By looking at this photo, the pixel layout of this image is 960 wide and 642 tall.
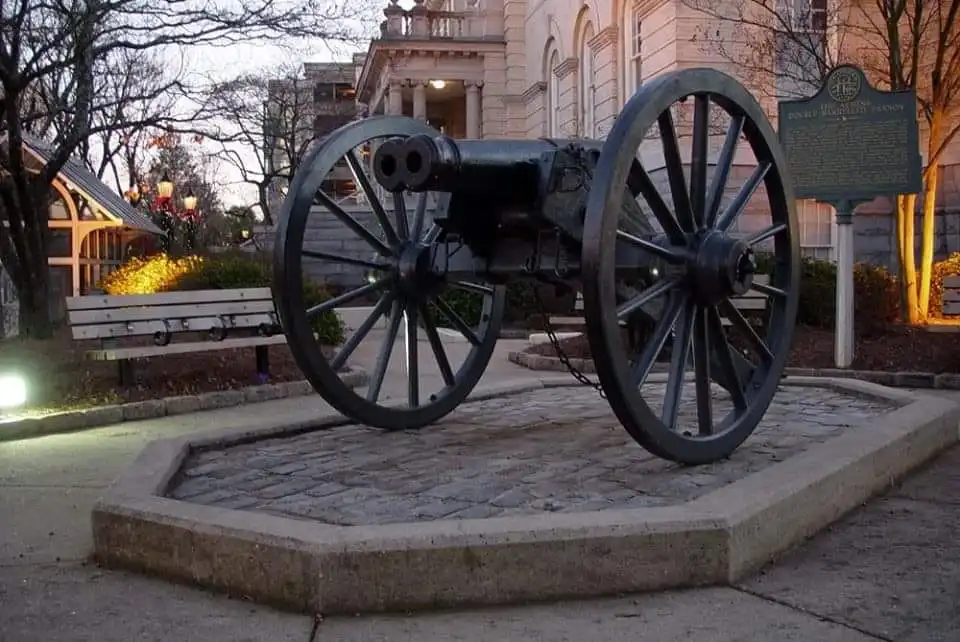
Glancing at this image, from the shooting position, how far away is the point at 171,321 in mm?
10094

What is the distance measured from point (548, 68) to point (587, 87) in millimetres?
4483

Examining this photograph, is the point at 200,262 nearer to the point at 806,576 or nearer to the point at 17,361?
the point at 17,361

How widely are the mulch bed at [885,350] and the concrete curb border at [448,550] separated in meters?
7.38

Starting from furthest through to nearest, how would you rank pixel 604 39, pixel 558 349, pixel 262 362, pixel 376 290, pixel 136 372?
1. pixel 604 39
2. pixel 262 362
3. pixel 136 372
4. pixel 376 290
5. pixel 558 349

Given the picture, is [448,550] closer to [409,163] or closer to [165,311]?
[409,163]

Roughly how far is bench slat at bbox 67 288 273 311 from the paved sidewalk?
4.63 meters

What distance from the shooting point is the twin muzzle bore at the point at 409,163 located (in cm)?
494

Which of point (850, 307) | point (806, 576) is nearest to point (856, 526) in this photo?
point (806, 576)

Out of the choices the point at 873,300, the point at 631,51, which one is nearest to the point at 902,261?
the point at 873,300

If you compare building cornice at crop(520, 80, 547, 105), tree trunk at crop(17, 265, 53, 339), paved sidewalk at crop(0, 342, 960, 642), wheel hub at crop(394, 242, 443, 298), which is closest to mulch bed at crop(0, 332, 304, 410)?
tree trunk at crop(17, 265, 53, 339)

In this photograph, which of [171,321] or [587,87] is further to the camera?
[587,87]

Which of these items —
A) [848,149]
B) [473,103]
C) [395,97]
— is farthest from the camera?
[473,103]

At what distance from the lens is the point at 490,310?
7.18 meters

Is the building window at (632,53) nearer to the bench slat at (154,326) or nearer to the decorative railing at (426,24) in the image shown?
the decorative railing at (426,24)
